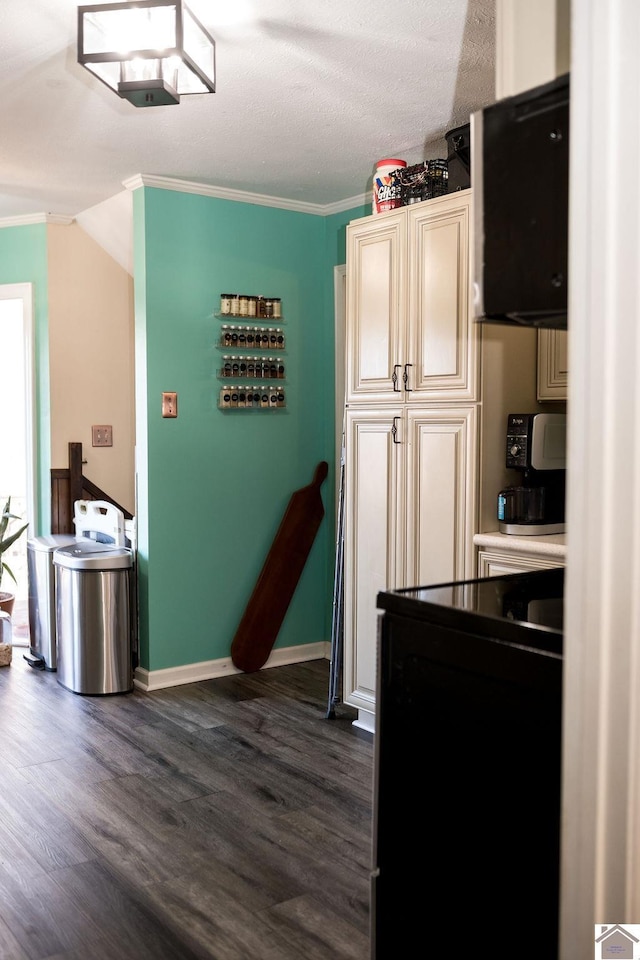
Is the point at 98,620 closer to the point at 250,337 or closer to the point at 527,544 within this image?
A: the point at 250,337

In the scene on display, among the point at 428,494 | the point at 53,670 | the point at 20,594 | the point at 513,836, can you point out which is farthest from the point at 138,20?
the point at 20,594

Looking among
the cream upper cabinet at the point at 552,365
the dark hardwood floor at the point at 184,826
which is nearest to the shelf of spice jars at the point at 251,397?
the dark hardwood floor at the point at 184,826

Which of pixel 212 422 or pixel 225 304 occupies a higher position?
pixel 225 304

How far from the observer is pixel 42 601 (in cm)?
462

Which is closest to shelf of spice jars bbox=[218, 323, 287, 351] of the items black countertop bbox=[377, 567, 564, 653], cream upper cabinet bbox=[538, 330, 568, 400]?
cream upper cabinet bbox=[538, 330, 568, 400]

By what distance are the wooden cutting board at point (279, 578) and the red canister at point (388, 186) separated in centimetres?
165

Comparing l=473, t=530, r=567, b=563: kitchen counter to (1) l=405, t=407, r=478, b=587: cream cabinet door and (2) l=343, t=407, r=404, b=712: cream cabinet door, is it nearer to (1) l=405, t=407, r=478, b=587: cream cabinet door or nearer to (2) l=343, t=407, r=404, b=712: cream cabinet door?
(1) l=405, t=407, r=478, b=587: cream cabinet door

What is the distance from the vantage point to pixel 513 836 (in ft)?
4.43

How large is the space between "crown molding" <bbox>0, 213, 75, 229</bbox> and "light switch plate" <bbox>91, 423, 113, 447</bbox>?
1181mm

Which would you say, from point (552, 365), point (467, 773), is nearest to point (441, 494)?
point (552, 365)

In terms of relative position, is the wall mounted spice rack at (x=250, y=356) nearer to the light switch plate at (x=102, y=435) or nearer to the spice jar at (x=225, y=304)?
the spice jar at (x=225, y=304)

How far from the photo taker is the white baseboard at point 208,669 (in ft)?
14.1

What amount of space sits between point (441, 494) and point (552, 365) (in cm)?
62

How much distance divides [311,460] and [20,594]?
8.45 feet
